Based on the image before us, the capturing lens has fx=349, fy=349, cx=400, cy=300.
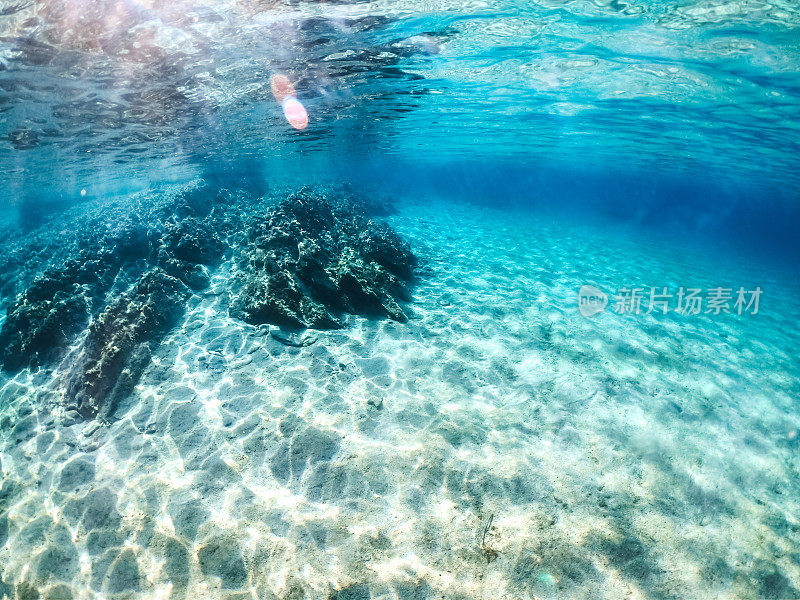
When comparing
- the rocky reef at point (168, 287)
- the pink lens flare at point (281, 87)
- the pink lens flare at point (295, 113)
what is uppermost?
the pink lens flare at point (281, 87)

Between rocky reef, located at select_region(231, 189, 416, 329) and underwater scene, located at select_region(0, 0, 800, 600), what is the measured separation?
0.10 meters

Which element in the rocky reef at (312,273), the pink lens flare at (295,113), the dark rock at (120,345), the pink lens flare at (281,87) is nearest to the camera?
the dark rock at (120,345)

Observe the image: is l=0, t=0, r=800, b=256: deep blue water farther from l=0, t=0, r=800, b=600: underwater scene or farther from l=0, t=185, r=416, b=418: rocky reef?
l=0, t=185, r=416, b=418: rocky reef

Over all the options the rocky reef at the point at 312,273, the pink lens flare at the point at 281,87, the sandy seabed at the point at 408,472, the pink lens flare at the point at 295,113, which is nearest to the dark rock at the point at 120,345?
the sandy seabed at the point at 408,472

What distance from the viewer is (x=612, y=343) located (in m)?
9.20

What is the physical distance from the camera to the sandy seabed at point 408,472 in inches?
160

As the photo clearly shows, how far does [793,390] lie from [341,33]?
590 inches

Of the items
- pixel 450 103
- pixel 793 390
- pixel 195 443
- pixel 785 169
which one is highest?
pixel 450 103

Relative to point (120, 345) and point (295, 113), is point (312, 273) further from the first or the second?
point (295, 113)

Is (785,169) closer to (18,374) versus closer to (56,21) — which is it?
(56,21)

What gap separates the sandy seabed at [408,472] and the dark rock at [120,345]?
13.4 inches

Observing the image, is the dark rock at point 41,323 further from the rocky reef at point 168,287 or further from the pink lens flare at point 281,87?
the pink lens flare at point 281,87

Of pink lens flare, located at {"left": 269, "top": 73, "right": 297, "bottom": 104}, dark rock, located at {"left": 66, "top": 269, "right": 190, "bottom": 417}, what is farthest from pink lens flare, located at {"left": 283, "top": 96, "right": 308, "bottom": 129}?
dark rock, located at {"left": 66, "top": 269, "right": 190, "bottom": 417}

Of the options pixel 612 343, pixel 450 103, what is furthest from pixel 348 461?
pixel 450 103
